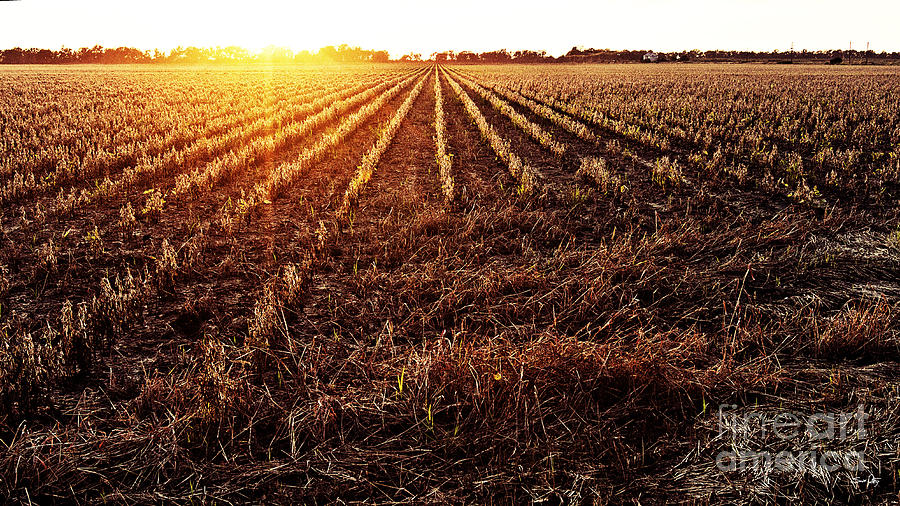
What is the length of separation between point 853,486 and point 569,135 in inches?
467

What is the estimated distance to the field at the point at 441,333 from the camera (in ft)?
7.69

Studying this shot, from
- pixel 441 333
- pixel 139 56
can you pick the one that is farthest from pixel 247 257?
pixel 139 56

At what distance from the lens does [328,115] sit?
15.4 m

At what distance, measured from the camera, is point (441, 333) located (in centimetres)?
361

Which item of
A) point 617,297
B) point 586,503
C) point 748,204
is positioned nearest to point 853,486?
point 586,503

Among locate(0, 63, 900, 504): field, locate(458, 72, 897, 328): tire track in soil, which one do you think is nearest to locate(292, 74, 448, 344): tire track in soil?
locate(0, 63, 900, 504): field

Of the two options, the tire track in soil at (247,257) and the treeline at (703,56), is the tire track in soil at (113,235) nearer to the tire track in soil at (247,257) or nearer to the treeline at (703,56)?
the tire track in soil at (247,257)

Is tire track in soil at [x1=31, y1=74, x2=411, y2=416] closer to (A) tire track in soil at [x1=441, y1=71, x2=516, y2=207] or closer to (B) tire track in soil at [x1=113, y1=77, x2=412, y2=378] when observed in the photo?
(B) tire track in soil at [x1=113, y1=77, x2=412, y2=378]

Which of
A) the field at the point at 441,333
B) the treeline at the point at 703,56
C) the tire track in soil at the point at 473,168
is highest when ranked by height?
the treeline at the point at 703,56

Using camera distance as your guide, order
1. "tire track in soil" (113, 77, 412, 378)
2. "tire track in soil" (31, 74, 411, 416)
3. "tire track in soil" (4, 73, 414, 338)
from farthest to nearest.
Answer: "tire track in soil" (4, 73, 414, 338), "tire track in soil" (113, 77, 412, 378), "tire track in soil" (31, 74, 411, 416)

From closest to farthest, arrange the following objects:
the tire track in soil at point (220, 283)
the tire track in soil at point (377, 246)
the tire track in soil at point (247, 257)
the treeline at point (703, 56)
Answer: the tire track in soil at point (220, 283)
the tire track in soil at point (247, 257)
the tire track in soil at point (377, 246)
the treeline at point (703, 56)

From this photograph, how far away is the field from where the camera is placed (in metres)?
2.34

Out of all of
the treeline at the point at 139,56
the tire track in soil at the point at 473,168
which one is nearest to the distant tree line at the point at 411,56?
the treeline at the point at 139,56

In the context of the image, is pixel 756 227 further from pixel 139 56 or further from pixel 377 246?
pixel 139 56
